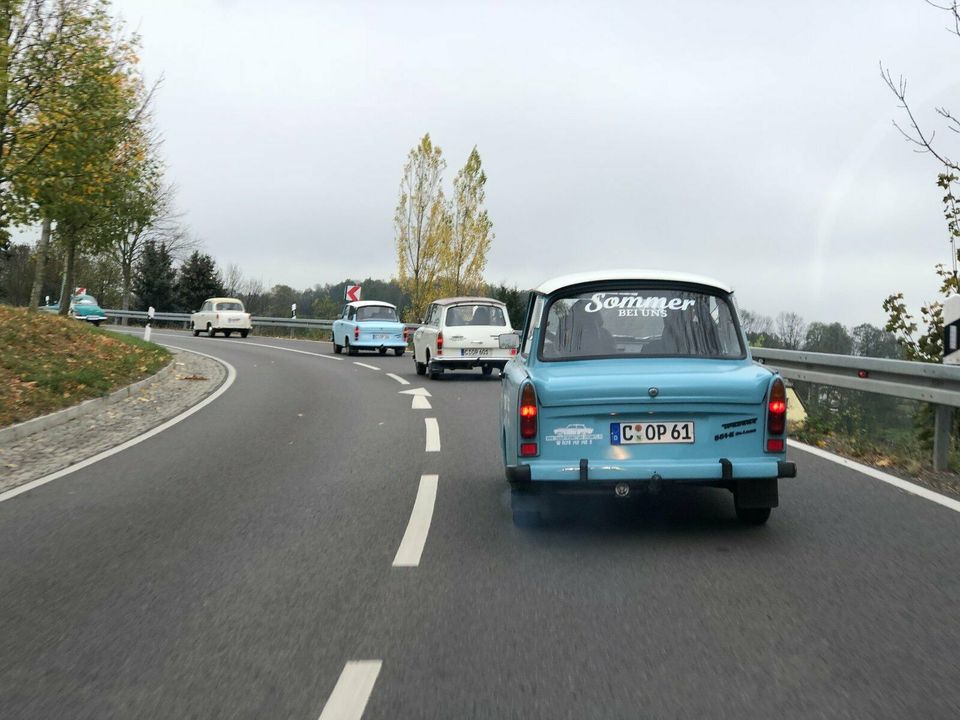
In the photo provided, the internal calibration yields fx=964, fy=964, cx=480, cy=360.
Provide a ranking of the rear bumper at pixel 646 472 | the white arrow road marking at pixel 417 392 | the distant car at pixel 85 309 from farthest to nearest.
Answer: the distant car at pixel 85 309, the white arrow road marking at pixel 417 392, the rear bumper at pixel 646 472

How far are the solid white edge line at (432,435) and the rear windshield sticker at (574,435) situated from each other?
4.26 m

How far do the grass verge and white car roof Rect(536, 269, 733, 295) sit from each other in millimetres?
8276

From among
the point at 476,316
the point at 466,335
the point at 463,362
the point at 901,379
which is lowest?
the point at 463,362

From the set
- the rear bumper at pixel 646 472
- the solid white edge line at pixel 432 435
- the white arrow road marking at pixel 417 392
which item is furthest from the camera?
the white arrow road marking at pixel 417 392

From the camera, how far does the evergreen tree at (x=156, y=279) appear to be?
223 ft

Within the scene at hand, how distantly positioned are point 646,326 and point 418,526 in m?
2.01

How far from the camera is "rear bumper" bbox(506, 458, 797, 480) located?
5.72m

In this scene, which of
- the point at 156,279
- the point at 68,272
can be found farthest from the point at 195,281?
the point at 68,272

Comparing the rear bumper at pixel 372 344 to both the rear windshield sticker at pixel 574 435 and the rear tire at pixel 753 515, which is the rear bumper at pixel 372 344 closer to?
the rear tire at pixel 753 515

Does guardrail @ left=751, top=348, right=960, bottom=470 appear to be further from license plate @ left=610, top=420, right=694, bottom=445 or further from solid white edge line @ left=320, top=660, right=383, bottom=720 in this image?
solid white edge line @ left=320, top=660, right=383, bottom=720

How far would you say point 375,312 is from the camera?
29.2 meters

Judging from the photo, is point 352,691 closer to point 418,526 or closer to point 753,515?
point 418,526

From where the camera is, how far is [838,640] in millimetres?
3998

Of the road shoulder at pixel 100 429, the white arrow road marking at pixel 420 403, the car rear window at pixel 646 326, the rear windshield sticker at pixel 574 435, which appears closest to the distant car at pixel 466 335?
the white arrow road marking at pixel 420 403
